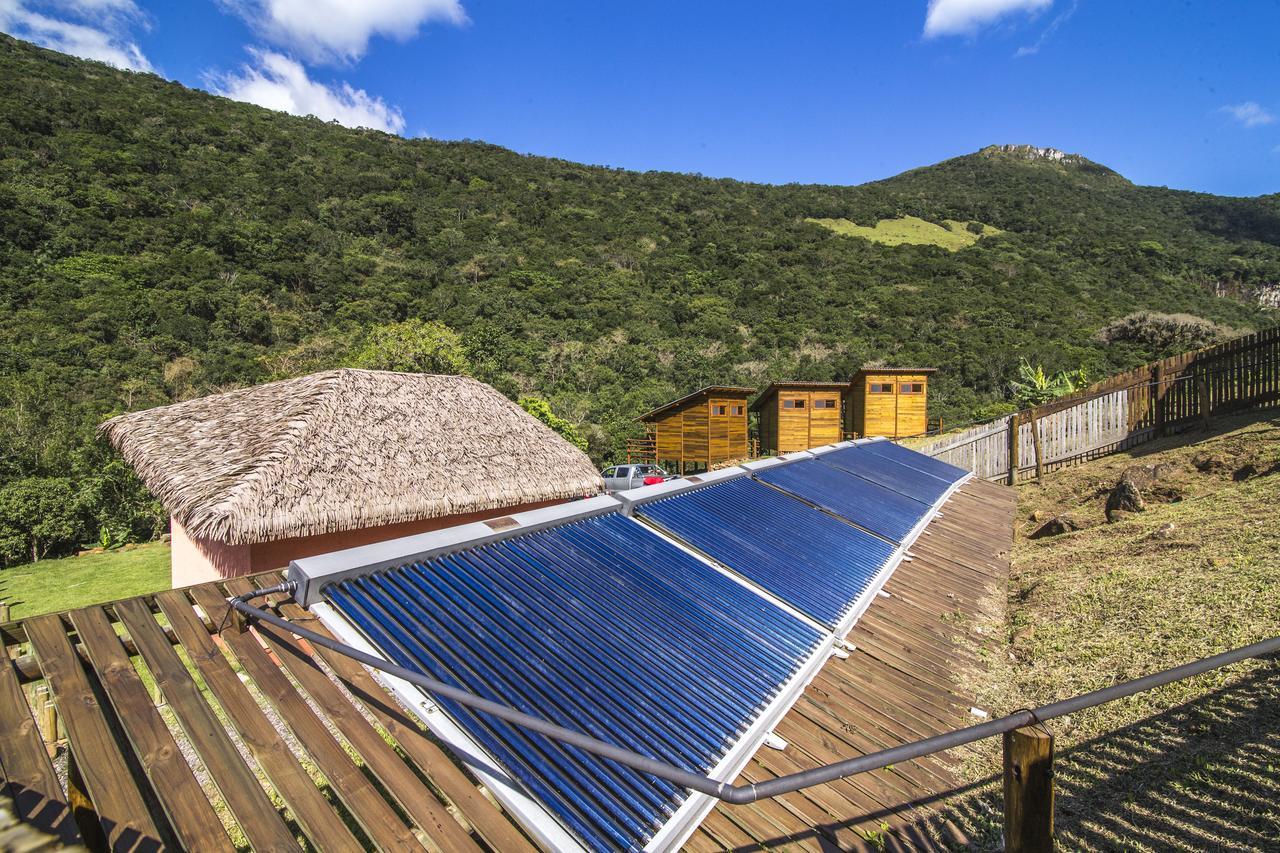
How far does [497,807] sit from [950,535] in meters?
6.58

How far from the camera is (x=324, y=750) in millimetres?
1777

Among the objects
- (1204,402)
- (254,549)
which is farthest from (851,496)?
(1204,402)

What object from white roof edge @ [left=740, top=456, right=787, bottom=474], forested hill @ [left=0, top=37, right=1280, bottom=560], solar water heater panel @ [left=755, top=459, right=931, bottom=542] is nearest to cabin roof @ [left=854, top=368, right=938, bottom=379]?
forested hill @ [left=0, top=37, right=1280, bottom=560]

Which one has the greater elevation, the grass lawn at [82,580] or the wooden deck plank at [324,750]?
the wooden deck plank at [324,750]

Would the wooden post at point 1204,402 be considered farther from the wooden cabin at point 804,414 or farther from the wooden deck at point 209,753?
the wooden cabin at point 804,414

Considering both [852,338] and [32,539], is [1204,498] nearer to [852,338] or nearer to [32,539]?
[32,539]

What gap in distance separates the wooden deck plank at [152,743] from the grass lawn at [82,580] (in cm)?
1205

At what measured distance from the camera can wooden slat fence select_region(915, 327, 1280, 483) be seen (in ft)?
33.9

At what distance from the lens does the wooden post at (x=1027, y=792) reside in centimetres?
170

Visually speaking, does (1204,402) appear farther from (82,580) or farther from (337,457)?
(82,580)

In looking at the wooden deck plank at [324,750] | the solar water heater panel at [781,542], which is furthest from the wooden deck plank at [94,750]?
the solar water heater panel at [781,542]

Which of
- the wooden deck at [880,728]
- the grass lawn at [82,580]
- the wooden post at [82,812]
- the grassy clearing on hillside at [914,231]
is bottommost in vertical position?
the grass lawn at [82,580]

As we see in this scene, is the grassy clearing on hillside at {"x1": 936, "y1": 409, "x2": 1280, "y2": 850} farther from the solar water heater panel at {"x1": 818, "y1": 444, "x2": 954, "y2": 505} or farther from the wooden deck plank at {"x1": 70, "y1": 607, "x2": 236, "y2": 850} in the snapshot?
the wooden deck plank at {"x1": 70, "y1": 607, "x2": 236, "y2": 850}

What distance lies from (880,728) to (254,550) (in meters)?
7.69
